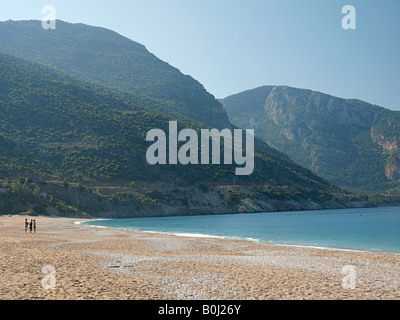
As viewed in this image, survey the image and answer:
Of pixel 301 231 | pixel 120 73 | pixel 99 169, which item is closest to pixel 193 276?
pixel 301 231

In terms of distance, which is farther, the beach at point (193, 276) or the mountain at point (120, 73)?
the mountain at point (120, 73)

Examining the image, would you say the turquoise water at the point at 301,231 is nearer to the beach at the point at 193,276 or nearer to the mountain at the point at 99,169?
the beach at the point at 193,276

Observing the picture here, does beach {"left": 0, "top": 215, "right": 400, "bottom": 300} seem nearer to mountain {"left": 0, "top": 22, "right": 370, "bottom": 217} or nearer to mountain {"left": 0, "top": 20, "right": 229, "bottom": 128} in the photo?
mountain {"left": 0, "top": 22, "right": 370, "bottom": 217}

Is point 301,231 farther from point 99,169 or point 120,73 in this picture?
point 120,73

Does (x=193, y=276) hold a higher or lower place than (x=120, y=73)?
lower

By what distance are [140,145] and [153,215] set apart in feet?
72.5

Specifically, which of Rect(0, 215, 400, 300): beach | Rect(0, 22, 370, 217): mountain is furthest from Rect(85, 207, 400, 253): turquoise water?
Rect(0, 22, 370, 217): mountain

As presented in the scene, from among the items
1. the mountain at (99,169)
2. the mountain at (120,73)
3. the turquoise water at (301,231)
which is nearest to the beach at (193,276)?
the turquoise water at (301,231)

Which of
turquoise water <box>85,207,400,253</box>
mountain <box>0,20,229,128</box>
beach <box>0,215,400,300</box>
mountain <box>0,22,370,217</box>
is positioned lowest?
turquoise water <box>85,207,400,253</box>

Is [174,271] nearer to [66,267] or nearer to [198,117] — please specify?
[66,267]

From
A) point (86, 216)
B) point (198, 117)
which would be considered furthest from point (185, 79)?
point (86, 216)

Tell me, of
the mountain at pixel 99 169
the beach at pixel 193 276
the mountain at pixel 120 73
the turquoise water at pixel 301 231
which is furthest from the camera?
the mountain at pixel 120 73

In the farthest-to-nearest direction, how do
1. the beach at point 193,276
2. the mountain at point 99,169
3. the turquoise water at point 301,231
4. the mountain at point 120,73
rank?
the mountain at point 120,73
the mountain at point 99,169
the turquoise water at point 301,231
the beach at point 193,276

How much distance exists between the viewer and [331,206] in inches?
5103
